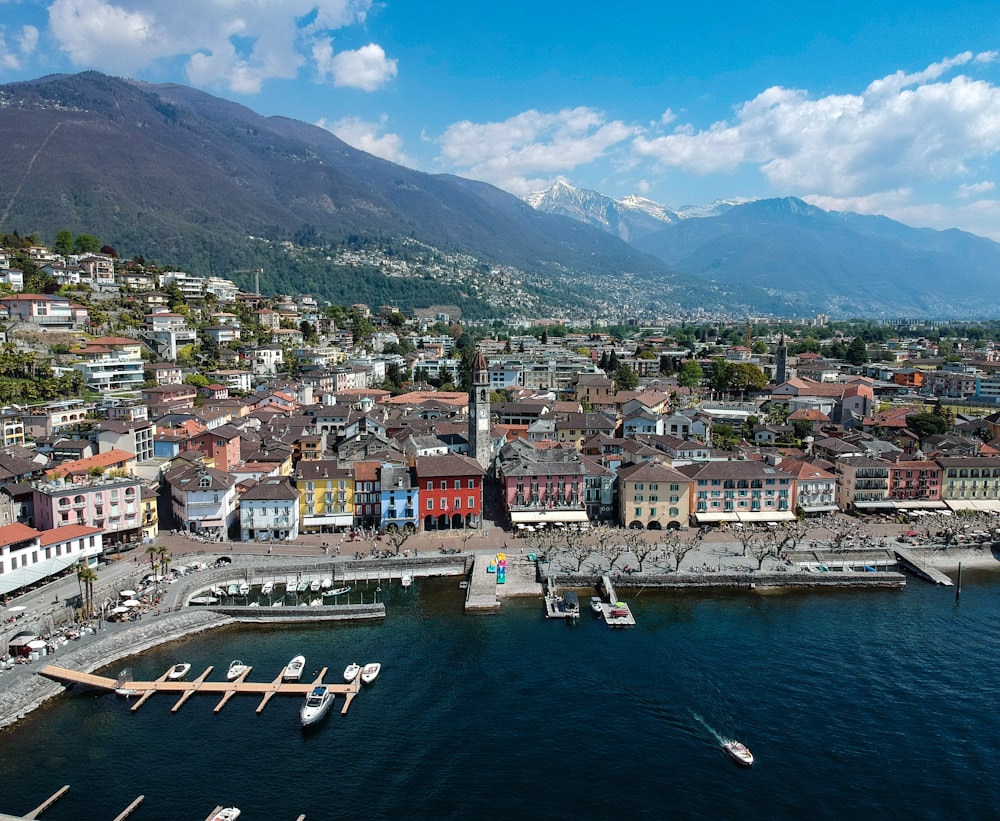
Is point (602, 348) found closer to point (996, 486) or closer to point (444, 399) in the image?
point (444, 399)

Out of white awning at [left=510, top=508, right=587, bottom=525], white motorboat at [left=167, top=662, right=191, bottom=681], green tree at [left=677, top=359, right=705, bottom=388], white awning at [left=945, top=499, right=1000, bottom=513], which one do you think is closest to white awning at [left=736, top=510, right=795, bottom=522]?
white awning at [left=510, top=508, right=587, bottom=525]

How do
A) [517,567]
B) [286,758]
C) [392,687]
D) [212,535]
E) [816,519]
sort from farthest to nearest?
[816,519] → [212,535] → [517,567] → [392,687] → [286,758]

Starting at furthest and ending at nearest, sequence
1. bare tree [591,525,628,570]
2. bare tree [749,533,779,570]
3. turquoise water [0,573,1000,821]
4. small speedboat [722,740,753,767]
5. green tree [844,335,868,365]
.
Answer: green tree [844,335,868,365] → bare tree [591,525,628,570] → bare tree [749,533,779,570] → small speedboat [722,740,753,767] → turquoise water [0,573,1000,821]

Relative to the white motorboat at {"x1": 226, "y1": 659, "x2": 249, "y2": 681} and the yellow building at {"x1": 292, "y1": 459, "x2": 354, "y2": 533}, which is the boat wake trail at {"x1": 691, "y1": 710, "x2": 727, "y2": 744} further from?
the yellow building at {"x1": 292, "y1": 459, "x2": 354, "y2": 533}

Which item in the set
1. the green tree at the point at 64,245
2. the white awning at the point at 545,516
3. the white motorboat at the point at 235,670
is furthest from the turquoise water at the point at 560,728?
the green tree at the point at 64,245

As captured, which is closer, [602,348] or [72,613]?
[72,613]

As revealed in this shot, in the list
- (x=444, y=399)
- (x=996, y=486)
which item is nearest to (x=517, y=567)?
(x=996, y=486)
